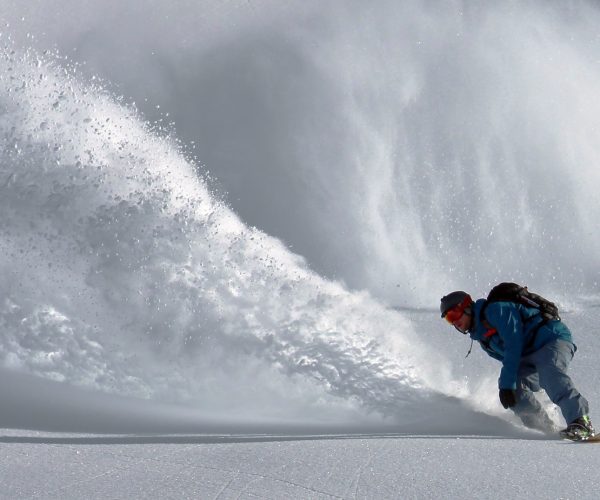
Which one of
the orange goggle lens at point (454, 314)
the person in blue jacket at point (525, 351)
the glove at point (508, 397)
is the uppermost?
the orange goggle lens at point (454, 314)

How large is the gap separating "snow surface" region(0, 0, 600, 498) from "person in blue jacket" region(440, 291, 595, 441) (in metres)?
0.24

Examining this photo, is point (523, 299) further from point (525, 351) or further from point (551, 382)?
point (551, 382)

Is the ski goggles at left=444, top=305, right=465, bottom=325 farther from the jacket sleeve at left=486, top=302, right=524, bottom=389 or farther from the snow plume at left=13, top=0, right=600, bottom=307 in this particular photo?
the snow plume at left=13, top=0, right=600, bottom=307

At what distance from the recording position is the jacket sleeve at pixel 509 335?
15.0ft

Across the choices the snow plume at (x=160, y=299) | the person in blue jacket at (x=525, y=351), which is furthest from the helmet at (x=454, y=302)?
the snow plume at (x=160, y=299)

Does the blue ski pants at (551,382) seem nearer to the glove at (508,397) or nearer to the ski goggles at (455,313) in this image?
the glove at (508,397)

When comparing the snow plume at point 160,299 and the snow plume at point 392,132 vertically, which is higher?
the snow plume at point 392,132

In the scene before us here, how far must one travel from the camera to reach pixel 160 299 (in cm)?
611

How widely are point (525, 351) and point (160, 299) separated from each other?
2669 mm

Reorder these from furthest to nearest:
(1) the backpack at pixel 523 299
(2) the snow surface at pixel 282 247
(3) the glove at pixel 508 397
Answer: (1) the backpack at pixel 523 299, (3) the glove at pixel 508 397, (2) the snow surface at pixel 282 247

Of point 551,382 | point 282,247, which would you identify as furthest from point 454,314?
point 282,247

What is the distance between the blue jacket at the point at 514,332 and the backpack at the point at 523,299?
0.03 metres

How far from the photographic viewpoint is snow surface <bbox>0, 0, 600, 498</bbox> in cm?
355

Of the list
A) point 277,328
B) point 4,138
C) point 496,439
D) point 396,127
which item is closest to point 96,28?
point 396,127
